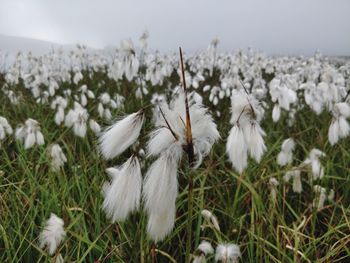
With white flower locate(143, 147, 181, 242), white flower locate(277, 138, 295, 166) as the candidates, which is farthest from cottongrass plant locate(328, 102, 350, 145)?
white flower locate(143, 147, 181, 242)

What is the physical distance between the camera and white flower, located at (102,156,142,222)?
3.97ft

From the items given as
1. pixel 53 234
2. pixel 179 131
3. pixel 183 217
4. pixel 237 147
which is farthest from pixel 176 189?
pixel 183 217

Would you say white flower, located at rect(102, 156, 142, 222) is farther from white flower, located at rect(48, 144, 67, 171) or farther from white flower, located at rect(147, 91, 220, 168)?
white flower, located at rect(48, 144, 67, 171)

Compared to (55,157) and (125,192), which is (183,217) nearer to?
(55,157)

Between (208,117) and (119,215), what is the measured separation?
1.24ft

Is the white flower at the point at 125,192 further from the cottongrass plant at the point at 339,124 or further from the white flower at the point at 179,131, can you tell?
the cottongrass plant at the point at 339,124

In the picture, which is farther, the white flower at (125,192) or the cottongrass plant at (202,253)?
the cottongrass plant at (202,253)

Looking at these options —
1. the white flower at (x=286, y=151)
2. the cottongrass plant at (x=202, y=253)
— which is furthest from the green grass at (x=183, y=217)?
the cottongrass plant at (x=202, y=253)

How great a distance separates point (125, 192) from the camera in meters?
1.22

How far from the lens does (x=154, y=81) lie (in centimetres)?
543

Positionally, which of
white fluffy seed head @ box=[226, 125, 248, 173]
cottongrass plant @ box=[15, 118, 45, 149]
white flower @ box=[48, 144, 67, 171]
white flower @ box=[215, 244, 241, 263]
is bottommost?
white flower @ box=[215, 244, 241, 263]

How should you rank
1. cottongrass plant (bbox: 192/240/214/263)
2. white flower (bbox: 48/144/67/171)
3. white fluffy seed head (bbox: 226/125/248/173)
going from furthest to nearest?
white flower (bbox: 48/144/67/171), cottongrass plant (bbox: 192/240/214/263), white fluffy seed head (bbox: 226/125/248/173)

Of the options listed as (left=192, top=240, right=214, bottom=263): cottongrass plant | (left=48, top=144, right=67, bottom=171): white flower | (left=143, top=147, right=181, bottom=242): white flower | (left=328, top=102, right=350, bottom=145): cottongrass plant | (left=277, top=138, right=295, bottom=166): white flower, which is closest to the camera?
(left=143, top=147, right=181, bottom=242): white flower

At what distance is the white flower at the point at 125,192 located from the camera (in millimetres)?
1210
